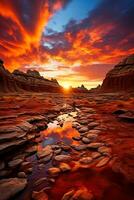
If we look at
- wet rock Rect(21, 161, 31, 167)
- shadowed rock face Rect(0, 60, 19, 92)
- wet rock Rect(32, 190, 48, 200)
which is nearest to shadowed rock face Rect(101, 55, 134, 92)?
shadowed rock face Rect(0, 60, 19, 92)

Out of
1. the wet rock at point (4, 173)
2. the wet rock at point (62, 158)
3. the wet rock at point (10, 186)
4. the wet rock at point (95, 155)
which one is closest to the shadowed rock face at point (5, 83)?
the wet rock at point (62, 158)

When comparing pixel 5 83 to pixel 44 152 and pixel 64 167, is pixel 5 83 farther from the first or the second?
pixel 64 167

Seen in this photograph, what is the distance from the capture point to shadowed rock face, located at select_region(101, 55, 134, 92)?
64625 millimetres

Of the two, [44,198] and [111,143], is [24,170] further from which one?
[111,143]

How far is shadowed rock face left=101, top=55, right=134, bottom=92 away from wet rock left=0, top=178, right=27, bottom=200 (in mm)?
66103

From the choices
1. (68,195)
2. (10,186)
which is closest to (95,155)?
(68,195)

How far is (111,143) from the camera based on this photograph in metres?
5.63

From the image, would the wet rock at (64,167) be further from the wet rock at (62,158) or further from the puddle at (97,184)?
the wet rock at (62,158)

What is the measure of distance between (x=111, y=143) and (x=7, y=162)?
376cm

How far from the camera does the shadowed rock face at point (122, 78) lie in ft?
212

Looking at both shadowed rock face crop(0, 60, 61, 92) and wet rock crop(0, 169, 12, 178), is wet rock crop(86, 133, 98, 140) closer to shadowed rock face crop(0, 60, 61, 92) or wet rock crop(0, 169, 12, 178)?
wet rock crop(0, 169, 12, 178)

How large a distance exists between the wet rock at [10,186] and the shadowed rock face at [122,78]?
66.1m

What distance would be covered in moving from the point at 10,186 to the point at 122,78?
7098 centimetres

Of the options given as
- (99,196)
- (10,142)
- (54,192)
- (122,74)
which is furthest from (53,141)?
(122,74)
